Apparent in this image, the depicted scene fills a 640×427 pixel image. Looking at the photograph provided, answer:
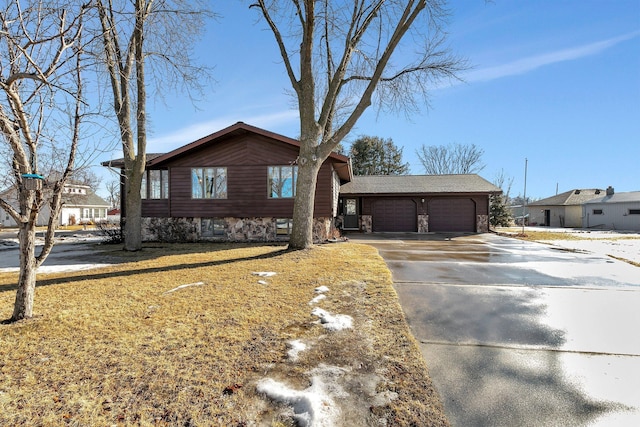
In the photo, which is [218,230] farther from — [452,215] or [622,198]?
[622,198]

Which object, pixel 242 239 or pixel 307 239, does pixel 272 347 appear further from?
pixel 242 239

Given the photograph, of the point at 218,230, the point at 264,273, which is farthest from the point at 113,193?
the point at 264,273

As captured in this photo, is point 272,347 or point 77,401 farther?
point 272,347

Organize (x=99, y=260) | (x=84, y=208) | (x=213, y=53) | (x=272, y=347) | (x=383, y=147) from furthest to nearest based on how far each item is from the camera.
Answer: (x=84, y=208) → (x=383, y=147) → (x=213, y=53) → (x=99, y=260) → (x=272, y=347)

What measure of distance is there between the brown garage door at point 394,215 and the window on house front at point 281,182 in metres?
7.59

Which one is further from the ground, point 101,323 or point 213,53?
point 213,53

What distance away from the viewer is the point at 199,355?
2.96 m

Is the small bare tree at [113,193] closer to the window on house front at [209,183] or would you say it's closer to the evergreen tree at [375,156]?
the evergreen tree at [375,156]

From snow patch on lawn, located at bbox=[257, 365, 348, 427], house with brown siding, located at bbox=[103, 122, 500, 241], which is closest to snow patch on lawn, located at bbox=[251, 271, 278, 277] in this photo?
snow patch on lawn, located at bbox=[257, 365, 348, 427]

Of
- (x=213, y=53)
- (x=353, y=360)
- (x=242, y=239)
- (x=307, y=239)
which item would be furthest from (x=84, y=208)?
(x=353, y=360)

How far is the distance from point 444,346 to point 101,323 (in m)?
3.96

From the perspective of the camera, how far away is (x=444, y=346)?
3328mm

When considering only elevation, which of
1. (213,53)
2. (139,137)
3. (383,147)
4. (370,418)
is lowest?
(370,418)

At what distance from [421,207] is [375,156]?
16313 millimetres
